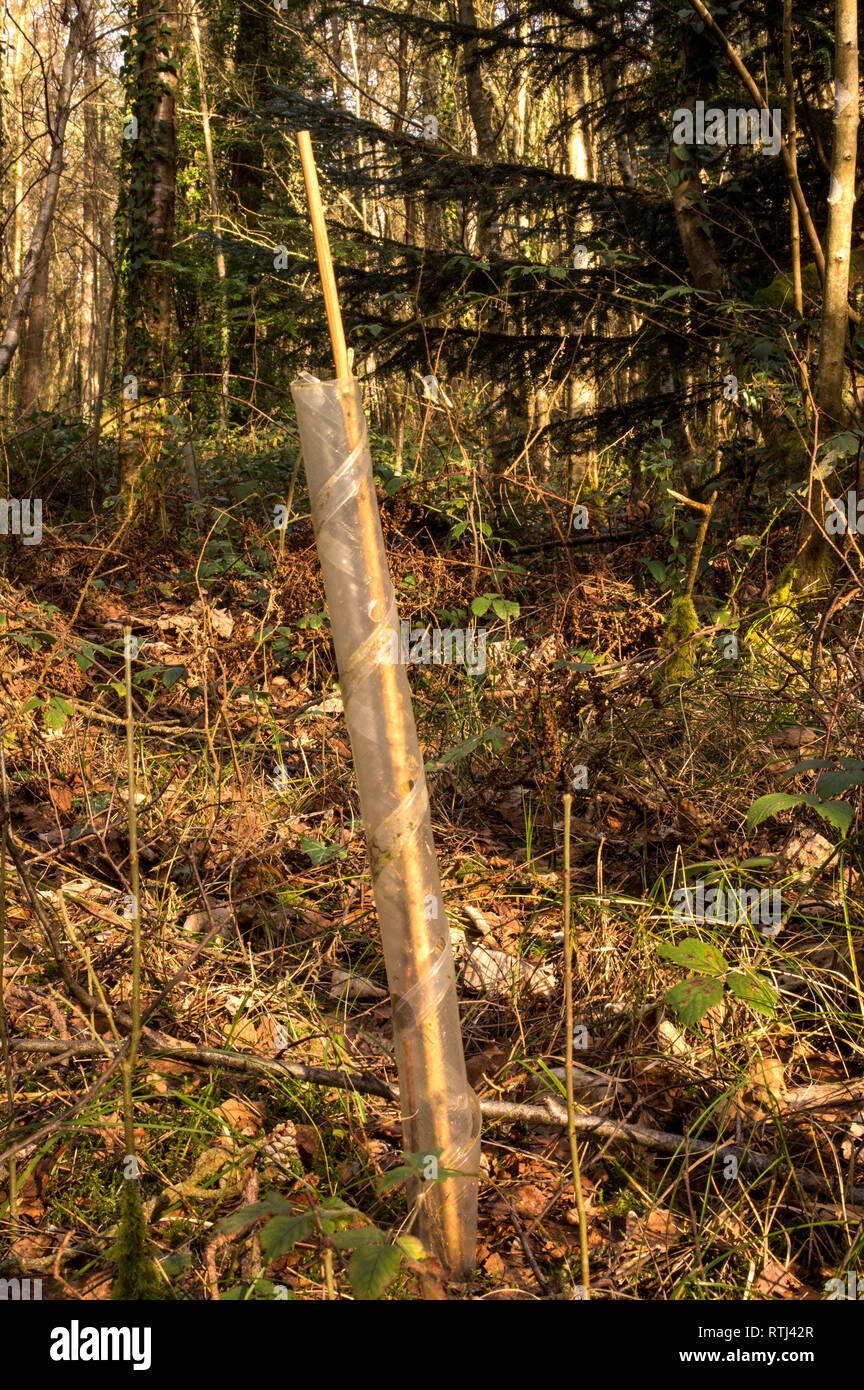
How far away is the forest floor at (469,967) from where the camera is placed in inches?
66.1

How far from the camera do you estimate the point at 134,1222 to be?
1.19m

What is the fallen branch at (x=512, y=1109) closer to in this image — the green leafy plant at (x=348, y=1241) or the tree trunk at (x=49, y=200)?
the green leafy plant at (x=348, y=1241)

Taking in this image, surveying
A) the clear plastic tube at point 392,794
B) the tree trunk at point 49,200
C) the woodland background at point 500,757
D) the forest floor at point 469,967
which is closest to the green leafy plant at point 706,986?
the woodland background at point 500,757

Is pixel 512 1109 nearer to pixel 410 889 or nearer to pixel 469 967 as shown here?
pixel 469 967

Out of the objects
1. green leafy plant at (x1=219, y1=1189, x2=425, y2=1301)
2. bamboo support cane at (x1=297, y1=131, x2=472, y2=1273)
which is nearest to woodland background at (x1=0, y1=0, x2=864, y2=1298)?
green leafy plant at (x1=219, y1=1189, x2=425, y2=1301)

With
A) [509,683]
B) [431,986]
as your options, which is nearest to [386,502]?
[509,683]

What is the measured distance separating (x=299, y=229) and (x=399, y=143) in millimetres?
4724

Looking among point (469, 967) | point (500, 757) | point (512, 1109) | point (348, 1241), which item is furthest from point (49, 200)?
point (348, 1241)

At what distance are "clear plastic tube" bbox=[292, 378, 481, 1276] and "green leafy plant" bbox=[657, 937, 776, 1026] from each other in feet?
1.68

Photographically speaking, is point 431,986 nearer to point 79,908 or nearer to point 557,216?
point 79,908

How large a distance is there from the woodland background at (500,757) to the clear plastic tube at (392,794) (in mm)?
145

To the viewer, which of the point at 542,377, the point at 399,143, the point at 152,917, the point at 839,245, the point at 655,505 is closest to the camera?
the point at 152,917

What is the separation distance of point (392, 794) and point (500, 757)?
2.17m

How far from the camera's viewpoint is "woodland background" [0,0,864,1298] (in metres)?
1.76
